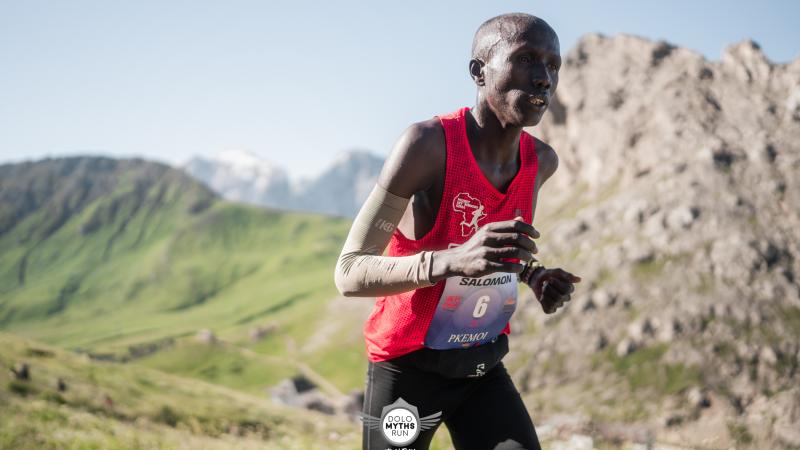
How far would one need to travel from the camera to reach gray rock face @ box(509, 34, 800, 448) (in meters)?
112

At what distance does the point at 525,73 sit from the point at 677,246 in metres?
145

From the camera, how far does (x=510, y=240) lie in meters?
3.70

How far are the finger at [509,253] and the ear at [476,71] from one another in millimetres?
1729

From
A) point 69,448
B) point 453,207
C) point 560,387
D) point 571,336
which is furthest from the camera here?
point 571,336

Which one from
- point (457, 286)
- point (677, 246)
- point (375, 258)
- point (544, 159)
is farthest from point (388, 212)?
point (677, 246)

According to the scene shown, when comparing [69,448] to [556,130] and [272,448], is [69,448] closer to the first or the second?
[272,448]

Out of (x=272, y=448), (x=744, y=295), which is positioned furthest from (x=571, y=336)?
(x=272, y=448)

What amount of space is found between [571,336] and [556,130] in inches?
3153

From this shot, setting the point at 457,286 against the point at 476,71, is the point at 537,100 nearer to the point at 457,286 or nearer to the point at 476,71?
the point at 476,71

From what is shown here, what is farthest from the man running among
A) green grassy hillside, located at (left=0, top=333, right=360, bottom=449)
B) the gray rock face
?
the gray rock face

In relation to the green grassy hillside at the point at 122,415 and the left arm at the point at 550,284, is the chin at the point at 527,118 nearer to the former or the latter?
the left arm at the point at 550,284

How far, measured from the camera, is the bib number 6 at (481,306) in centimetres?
500

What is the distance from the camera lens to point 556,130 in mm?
191000

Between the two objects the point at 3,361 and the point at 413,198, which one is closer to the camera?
the point at 413,198
